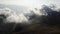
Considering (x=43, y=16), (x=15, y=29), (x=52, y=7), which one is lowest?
(x=15, y=29)

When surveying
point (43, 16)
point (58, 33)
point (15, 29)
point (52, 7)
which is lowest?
point (58, 33)

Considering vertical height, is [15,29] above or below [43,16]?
below

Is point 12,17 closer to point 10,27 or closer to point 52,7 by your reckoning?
point 10,27

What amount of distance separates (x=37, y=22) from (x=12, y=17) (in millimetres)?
393

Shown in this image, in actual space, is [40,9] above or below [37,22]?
above

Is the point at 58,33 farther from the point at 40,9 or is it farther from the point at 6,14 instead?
the point at 6,14

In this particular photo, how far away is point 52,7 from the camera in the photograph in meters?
1.91

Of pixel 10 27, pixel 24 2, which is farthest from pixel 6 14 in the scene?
pixel 24 2

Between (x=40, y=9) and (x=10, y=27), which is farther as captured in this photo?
(x=40, y=9)

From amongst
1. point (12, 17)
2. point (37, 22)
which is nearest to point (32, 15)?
point (37, 22)

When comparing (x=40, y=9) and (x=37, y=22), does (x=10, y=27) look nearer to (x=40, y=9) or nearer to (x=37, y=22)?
(x=37, y=22)

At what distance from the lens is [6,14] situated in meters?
1.80

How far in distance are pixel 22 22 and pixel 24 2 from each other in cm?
32

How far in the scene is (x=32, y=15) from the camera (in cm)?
185
